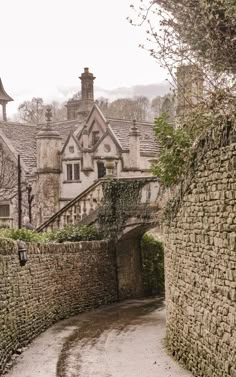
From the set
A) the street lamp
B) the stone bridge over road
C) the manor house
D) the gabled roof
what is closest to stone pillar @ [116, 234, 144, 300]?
the stone bridge over road

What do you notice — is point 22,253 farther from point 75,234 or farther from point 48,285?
point 75,234

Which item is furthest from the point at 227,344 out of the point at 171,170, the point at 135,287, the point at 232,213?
the point at 135,287

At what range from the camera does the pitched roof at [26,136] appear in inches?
1473

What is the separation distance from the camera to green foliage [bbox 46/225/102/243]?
888 inches

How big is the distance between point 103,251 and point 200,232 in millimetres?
12074

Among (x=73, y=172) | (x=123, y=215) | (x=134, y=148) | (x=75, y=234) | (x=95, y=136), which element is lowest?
(x=75, y=234)

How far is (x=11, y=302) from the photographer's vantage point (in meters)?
13.4

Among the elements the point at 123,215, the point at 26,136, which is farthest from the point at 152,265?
the point at 26,136

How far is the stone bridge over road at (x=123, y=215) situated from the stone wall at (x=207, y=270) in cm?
942

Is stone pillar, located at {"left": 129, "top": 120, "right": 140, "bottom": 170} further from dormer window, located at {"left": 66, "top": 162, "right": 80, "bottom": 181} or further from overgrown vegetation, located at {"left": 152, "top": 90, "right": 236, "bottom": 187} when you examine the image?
overgrown vegetation, located at {"left": 152, "top": 90, "right": 236, "bottom": 187}

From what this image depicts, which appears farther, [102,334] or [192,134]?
[102,334]

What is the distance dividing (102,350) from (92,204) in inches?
409

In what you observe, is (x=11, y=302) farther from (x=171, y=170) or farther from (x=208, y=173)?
(x=208, y=173)

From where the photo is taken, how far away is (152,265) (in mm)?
25578
